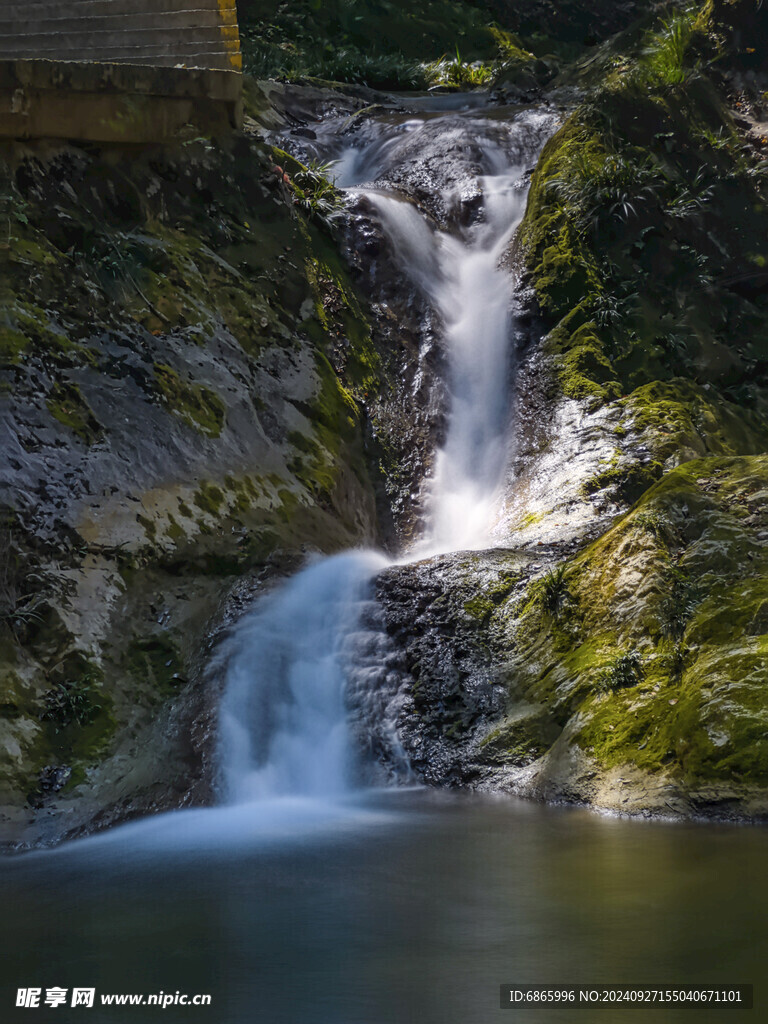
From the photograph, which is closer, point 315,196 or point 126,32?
point 126,32

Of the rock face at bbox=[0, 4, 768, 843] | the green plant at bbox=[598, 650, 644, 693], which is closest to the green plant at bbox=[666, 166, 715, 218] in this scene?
the rock face at bbox=[0, 4, 768, 843]

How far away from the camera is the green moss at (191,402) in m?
9.09

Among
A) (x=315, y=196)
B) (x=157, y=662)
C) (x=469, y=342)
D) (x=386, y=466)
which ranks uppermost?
(x=315, y=196)

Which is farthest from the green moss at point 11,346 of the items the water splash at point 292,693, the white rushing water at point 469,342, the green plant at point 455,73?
the green plant at point 455,73

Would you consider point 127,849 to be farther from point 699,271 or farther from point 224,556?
point 699,271

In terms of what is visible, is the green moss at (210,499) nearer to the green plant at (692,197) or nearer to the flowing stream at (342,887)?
the flowing stream at (342,887)

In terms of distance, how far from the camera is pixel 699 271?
42.8 ft

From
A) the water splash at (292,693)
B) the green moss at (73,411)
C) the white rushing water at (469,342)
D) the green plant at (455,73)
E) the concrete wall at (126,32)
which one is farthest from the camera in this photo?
the green plant at (455,73)

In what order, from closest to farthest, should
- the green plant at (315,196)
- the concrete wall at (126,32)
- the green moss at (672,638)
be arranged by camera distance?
the green moss at (672,638), the concrete wall at (126,32), the green plant at (315,196)

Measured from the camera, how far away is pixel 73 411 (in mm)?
8281

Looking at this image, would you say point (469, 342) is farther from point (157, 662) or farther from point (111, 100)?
point (157, 662)

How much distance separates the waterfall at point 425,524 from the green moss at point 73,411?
1933mm

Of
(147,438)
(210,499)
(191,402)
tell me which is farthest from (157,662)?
(191,402)

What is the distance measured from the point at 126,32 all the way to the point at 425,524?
6773 millimetres
